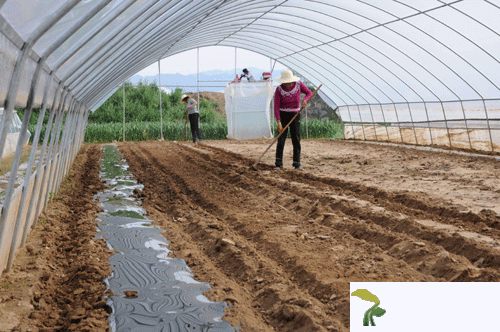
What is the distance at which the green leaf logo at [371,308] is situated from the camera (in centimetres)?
168

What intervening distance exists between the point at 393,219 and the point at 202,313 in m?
2.75

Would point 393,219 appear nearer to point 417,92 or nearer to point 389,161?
point 389,161

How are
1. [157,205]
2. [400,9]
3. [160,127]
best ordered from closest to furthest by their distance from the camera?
[157,205] < [400,9] < [160,127]

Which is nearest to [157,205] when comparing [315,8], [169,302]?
[169,302]

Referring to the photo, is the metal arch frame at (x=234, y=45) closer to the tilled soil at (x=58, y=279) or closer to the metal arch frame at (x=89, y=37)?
the metal arch frame at (x=89, y=37)

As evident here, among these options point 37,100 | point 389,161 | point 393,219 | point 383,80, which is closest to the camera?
point 37,100

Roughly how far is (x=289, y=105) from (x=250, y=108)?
11.5 m

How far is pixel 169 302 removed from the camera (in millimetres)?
3348

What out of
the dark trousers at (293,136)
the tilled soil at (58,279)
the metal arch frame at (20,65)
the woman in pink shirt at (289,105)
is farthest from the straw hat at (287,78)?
the metal arch frame at (20,65)

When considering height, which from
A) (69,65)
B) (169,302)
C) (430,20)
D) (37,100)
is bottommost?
(169,302)

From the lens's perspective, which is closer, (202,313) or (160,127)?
(202,313)

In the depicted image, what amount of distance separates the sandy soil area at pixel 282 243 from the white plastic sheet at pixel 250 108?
1258 cm

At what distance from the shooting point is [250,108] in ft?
69.0

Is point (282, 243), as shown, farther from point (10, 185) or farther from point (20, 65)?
point (20, 65)
